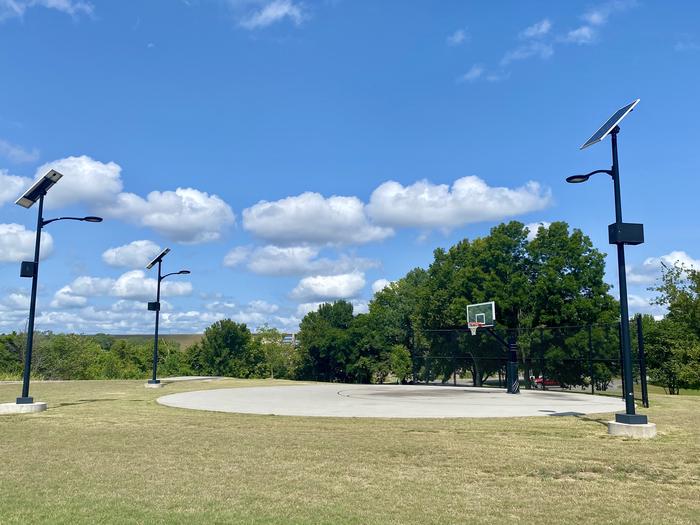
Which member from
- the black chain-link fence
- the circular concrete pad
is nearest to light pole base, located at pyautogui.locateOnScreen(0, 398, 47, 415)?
the circular concrete pad

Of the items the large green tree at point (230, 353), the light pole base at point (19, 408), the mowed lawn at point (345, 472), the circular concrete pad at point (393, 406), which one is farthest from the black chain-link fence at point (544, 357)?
the large green tree at point (230, 353)

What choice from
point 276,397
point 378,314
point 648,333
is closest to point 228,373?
point 378,314

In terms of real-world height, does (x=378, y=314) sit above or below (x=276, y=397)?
above

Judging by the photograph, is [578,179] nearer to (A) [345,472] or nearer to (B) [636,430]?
(B) [636,430]

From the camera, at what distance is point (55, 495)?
6855 millimetres

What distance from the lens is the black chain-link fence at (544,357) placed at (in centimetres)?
2534

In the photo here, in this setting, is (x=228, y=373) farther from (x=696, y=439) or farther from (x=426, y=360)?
(x=696, y=439)

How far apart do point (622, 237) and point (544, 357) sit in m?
17.5

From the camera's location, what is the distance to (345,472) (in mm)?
8180

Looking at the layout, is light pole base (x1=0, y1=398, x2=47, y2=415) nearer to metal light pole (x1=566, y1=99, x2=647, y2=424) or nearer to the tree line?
metal light pole (x1=566, y1=99, x2=647, y2=424)

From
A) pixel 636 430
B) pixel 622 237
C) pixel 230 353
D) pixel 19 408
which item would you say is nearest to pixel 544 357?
pixel 636 430

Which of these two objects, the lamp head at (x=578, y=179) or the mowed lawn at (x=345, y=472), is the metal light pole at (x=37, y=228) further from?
the lamp head at (x=578, y=179)

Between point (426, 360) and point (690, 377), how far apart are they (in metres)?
21.0

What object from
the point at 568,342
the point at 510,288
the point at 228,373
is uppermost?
the point at 510,288
